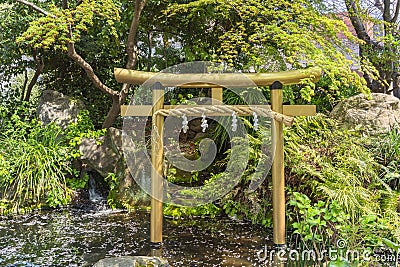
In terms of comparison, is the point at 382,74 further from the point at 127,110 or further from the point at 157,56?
the point at 127,110

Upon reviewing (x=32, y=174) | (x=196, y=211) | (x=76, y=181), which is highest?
(x=32, y=174)

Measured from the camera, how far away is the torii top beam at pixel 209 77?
11.0 ft

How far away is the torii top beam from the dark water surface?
5.01 ft

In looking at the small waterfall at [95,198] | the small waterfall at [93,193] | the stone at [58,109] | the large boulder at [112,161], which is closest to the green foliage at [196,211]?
the large boulder at [112,161]

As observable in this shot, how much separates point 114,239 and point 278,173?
1759 millimetres

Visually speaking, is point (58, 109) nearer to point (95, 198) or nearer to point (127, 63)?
point (127, 63)

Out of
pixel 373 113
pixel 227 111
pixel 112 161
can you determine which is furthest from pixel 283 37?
pixel 112 161

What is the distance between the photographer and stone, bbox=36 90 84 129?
19.6 feet

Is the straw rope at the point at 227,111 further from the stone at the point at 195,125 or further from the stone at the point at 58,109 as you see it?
the stone at the point at 58,109

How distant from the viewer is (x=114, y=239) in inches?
150

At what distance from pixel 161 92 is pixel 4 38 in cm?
392

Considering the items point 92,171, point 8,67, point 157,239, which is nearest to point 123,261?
point 157,239

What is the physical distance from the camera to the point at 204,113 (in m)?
3.19

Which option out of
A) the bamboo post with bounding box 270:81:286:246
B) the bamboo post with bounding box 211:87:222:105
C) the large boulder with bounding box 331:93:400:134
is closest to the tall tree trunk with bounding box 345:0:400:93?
the large boulder with bounding box 331:93:400:134
